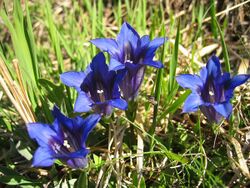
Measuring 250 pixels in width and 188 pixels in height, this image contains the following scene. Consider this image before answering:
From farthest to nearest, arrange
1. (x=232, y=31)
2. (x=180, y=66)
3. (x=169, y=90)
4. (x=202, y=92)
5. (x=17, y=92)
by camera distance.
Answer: (x=232, y=31), (x=180, y=66), (x=169, y=90), (x=17, y=92), (x=202, y=92)

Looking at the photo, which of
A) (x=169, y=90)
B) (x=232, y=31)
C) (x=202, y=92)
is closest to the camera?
(x=202, y=92)

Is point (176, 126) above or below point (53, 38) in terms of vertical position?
below

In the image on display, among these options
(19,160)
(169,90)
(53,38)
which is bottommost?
(19,160)

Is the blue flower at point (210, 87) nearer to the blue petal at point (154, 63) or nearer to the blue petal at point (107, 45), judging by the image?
the blue petal at point (154, 63)

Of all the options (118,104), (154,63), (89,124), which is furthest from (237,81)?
(89,124)

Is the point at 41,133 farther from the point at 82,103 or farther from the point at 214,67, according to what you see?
the point at 214,67

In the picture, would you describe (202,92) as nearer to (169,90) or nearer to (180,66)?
(169,90)

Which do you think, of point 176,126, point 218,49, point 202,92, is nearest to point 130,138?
point 176,126
